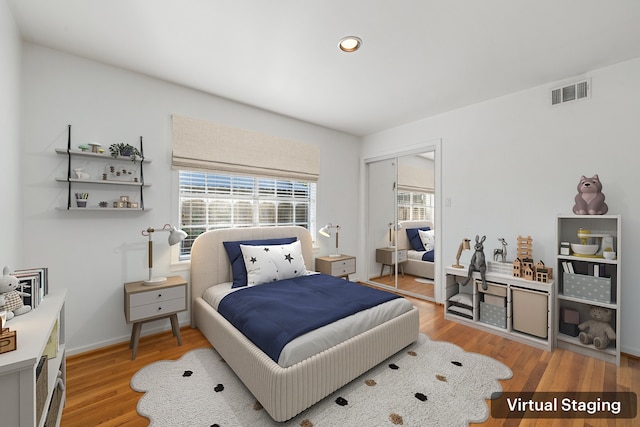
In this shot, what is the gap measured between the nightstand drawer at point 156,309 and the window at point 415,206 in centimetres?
321

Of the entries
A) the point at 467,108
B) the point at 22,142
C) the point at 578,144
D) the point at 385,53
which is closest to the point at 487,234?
the point at 578,144

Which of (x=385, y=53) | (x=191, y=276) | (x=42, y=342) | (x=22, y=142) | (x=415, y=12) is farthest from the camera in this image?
(x=191, y=276)

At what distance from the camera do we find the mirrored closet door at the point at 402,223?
3969 millimetres

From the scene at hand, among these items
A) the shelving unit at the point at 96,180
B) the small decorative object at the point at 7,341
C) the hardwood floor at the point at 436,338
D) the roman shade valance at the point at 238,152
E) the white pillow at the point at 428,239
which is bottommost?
the hardwood floor at the point at 436,338

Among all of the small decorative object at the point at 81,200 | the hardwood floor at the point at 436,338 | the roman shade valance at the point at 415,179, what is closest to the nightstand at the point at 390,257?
the roman shade valance at the point at 415,179

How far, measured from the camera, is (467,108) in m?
3.44

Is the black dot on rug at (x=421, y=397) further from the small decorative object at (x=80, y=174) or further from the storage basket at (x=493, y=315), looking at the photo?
the small decorative object at (x=80, y=174)

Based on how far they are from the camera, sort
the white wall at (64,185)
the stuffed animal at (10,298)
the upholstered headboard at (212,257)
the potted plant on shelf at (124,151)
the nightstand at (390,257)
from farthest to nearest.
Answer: the nightstand at (390,257) < the upholstered headboard at (212,257) < the potted plant on shelf at (124,151) < the white wall at (64,185) < the stuffed animal at (10,298)

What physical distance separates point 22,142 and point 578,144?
16.1 feet

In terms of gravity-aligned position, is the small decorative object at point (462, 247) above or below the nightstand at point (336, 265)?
above

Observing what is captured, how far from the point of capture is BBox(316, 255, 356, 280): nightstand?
386 cm

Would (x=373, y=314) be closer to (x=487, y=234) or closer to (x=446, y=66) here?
(x=487, y=234)

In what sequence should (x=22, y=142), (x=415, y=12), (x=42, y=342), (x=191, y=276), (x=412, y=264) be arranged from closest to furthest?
(x=42, y=342)
(x=415, y=12)
(x=22, y=142)
(x=191, y=276)
(x=412, y=264)

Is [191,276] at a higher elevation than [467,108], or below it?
below
